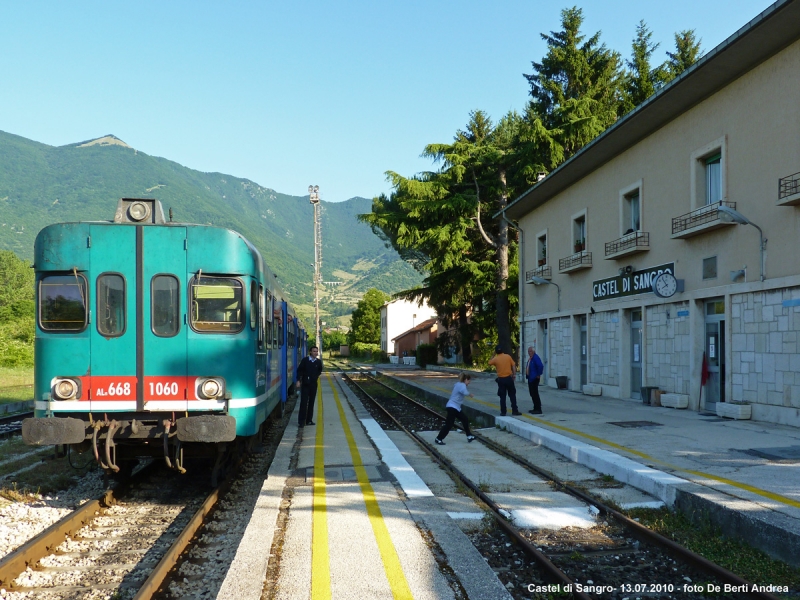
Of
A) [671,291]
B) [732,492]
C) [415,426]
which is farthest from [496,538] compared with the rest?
[671,291]

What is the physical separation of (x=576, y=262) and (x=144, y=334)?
16227 millimetres

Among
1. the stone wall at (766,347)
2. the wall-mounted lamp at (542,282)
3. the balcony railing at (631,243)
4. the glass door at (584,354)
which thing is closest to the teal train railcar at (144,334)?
the stone wall at (766,347)

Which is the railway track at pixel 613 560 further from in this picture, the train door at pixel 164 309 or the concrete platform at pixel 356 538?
the train door at pixel 164 309

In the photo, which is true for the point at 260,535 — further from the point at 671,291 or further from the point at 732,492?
the point at 671,291

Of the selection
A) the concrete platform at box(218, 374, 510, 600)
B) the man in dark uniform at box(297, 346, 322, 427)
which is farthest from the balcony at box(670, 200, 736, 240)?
the man in dark uniform at box(297, 346, 322, 427)

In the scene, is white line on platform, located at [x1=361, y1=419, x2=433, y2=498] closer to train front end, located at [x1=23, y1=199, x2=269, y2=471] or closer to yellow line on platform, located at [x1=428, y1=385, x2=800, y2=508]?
train front end, located at [x1=23, y1=199, x2=269, y2=471]

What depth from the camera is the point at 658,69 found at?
37.6 metres

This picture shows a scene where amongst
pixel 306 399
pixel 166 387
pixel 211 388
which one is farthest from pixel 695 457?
pixel 306 399

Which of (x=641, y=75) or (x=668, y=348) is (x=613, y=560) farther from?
(x=641, y=75)

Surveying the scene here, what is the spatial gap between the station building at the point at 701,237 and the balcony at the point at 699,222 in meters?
0.04

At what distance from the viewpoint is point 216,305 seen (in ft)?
25.2

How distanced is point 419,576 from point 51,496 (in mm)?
5356

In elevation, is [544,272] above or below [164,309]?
above

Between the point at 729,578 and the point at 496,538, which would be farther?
the point at 496,538
